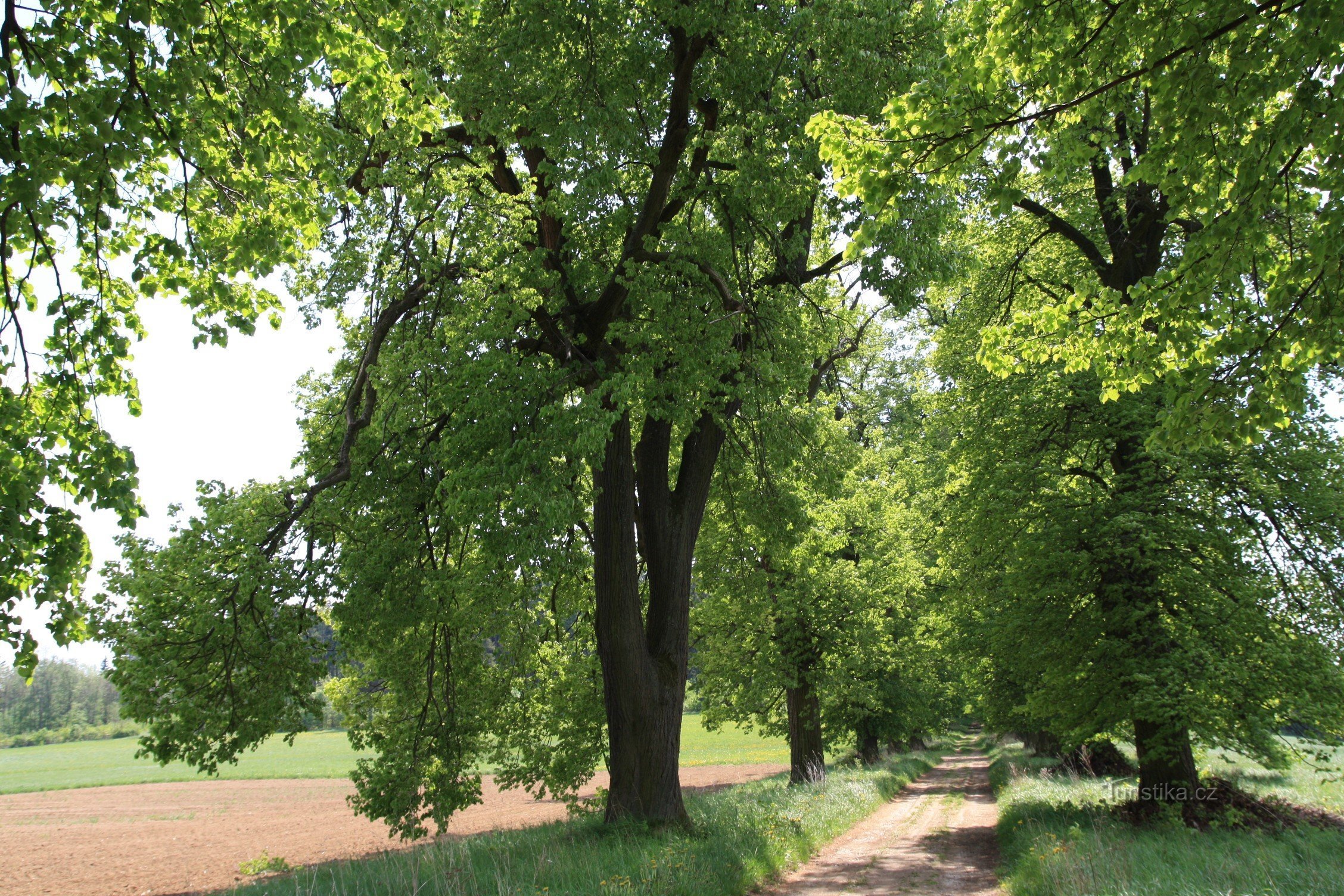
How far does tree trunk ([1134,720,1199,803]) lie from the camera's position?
10.6 m

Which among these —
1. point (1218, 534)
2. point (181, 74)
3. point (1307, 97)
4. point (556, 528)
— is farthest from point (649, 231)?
point (1218, 534)

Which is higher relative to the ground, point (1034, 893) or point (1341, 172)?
point (1341, 172)

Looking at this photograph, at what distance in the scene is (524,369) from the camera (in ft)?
29.3

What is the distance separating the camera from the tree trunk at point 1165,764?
10.6 m

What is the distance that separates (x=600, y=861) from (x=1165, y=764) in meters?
8.53

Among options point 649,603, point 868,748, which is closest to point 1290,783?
point 868,748

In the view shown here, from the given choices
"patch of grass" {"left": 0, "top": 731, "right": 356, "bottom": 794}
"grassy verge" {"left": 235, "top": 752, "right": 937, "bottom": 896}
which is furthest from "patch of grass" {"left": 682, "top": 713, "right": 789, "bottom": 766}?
"grassy verge" {"left": 235, "top": 752, "right": 937, "bottom": 896}

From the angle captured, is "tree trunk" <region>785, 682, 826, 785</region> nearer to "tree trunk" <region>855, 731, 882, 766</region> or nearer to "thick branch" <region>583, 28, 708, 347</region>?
"tree trunk" <region>855, 731, 882, 766</region>

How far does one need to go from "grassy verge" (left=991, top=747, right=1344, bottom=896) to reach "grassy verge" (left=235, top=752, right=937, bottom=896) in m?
2.77

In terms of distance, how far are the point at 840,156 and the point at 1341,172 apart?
2.97 metres

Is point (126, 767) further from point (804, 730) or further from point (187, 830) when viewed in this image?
point (804, 730)

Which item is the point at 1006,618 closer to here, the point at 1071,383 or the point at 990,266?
the point at 1071,383

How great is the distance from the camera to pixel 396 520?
10.2m

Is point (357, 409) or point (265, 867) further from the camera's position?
point (265, 867)
